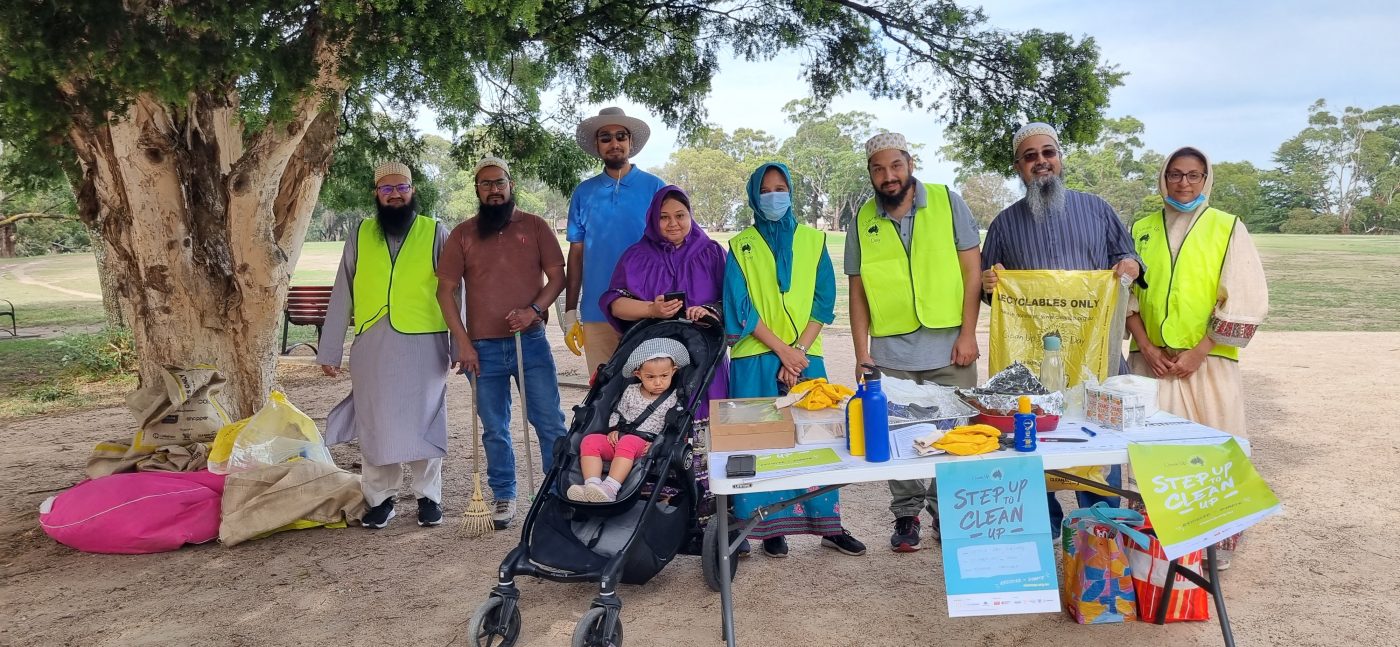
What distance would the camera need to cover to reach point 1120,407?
125 inches

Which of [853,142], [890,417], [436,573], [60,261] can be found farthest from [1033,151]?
[853,142]

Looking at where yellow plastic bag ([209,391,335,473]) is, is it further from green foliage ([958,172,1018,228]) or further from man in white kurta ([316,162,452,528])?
green foliage ([958,172,1018,228])

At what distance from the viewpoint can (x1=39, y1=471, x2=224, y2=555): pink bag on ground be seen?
15.2 feet

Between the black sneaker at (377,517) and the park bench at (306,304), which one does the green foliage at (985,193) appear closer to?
the park bench at (306,304)

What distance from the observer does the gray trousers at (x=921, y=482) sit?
167 inches

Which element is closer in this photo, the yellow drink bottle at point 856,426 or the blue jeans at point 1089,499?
the yellow drink bottle at point 856,426

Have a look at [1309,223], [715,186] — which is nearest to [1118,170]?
[1309,223]

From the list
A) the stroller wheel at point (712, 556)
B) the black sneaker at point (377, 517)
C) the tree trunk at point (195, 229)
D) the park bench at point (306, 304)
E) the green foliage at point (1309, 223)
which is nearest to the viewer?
the stroller wheel at point (712, 556)

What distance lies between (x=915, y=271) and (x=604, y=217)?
69.2 inches

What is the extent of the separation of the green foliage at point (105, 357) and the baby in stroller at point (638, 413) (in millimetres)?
9299

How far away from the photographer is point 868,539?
4.56m

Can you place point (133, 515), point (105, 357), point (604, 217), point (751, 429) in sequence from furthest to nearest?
point (105, 357) < point (604, 217) < point (133, 515) < point (751, 429)

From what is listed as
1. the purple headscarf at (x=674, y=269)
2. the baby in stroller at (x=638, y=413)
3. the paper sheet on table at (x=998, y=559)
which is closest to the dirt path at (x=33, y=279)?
the purple headscarf at (x=674, y=269)

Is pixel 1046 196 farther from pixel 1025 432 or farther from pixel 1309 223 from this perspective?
pixel 1309 223
